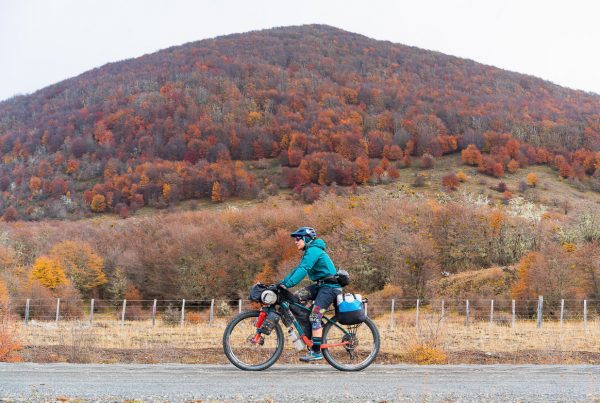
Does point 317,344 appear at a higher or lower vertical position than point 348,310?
lower

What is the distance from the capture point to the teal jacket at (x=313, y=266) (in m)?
9.50

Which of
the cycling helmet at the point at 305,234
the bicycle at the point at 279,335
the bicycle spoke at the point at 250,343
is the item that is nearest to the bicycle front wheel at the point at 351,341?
the bicycle at the point at 279,335

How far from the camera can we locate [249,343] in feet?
32.6

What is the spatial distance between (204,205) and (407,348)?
12063 centimetres

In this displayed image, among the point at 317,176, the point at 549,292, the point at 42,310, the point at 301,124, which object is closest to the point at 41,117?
the point at 301,124

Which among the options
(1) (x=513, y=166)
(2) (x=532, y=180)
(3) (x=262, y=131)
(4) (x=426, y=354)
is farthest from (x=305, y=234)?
(3) (x=262, y=131)

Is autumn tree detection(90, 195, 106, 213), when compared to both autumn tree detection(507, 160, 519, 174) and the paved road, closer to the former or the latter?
autumn tree detection(507, 160, 519, 174)

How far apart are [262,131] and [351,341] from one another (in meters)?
151

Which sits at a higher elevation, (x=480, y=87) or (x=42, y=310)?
(x=480, y=87)

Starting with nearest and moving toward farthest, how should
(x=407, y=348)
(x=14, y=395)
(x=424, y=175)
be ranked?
(x=14, y=395), (x=407, y=348), (x=424, y=175)

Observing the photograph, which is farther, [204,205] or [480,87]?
[480,87]

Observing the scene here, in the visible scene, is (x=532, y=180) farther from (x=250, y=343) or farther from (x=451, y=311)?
(x=250, y=343)

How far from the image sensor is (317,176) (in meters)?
137

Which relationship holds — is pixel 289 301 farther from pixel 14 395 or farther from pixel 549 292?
pixel 549 292
